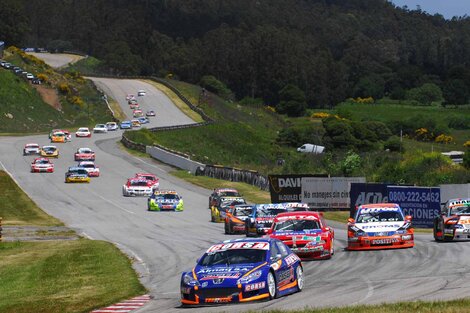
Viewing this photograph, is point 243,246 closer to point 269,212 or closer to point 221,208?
point 269,212

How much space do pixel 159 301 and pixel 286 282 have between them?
109 inches

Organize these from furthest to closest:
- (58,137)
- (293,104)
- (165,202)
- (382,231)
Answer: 1. (293,104)
2. (58,137)
3. (165,202)
4. (382,231)

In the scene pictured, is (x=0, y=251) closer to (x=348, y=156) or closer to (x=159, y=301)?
(x=159, y=301)

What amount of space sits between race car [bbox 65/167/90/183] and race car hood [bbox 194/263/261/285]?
5271 cm

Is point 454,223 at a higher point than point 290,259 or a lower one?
lower

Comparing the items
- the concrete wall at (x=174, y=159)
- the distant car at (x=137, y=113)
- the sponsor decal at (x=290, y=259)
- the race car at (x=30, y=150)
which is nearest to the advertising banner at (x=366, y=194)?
the sponsor decal at (x=290, y=259)

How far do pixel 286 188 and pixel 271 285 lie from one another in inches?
1404

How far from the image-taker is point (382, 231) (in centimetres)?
3045

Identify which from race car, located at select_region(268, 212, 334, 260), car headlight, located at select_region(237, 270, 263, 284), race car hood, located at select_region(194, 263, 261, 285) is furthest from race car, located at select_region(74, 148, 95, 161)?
car headlight, located at select_region(237, 270, 263, 284)

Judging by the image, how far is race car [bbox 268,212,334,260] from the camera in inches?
1101

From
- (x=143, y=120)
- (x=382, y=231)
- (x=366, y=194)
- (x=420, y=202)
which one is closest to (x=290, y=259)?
(x=382, y=231)

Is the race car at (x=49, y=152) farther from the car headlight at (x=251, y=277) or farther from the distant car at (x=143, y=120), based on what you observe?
the car headlight at (x=251, y=277)

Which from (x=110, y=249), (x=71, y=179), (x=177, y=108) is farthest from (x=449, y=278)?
(x=177, y=108)

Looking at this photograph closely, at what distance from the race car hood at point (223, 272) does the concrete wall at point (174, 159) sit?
6117cm
